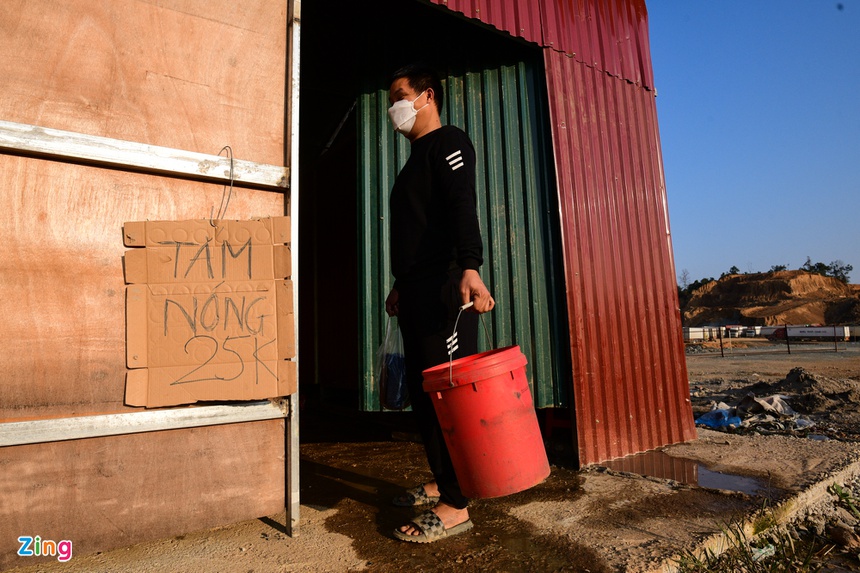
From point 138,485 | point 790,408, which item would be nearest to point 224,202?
point 138,485

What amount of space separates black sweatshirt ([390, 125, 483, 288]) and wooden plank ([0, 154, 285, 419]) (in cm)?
105

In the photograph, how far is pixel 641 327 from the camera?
4.29 m

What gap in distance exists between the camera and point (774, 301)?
58781mm

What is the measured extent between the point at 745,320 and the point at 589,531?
200 ft

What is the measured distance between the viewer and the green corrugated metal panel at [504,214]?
381cm

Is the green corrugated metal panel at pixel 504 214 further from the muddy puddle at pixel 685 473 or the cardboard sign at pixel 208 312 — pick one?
the cardboard sign at pixel 208 312

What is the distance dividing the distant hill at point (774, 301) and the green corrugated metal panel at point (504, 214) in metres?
56.0

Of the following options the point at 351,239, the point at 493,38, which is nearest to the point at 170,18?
the point at 493,38

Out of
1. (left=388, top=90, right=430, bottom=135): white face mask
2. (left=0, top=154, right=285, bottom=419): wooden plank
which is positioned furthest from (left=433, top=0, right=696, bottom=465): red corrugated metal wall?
(left=0, top=154, right=285, bottom=419): wooden plank

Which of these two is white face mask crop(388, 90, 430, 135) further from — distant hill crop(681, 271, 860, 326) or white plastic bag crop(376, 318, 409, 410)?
distant hill crop(681, 271, 860, 326)

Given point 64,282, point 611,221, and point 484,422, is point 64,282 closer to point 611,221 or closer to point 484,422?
point 484,422

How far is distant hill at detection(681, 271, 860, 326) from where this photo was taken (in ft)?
168

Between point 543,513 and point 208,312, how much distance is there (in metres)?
1.87

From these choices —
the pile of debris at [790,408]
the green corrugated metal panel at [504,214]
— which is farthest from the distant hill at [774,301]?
the green corrugated metal panel at [504,214]
